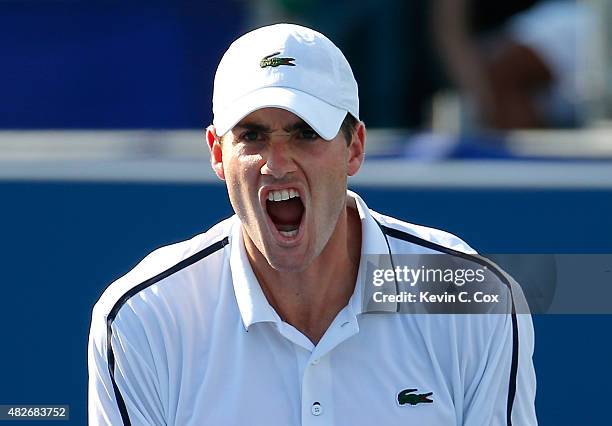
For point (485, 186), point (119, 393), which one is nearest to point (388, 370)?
point (119, 393)

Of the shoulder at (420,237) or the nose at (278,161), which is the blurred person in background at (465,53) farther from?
the nose at (278,161)

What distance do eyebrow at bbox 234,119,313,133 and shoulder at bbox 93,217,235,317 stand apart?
352 mm

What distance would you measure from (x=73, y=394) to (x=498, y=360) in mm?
1516

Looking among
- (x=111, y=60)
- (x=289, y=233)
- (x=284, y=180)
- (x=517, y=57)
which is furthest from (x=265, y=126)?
(x=111, y=60)

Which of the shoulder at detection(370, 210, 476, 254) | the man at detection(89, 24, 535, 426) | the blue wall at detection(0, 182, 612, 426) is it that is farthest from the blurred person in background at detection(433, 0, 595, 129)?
the man at detection(89, 24, 535, 426)

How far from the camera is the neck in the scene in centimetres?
311

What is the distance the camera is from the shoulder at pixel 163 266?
120 inches

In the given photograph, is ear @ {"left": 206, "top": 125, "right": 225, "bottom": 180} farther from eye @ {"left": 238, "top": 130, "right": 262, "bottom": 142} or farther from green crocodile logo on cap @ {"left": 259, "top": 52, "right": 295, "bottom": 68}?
green crocodile logo on cap @ {"left": 259, "top": 52, "right": 295, "bottom": 68}

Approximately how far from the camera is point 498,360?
3070 mm

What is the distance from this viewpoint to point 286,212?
9.95 ft

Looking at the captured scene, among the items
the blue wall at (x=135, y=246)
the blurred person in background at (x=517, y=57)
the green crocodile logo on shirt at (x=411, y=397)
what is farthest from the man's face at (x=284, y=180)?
the blurred person in background at (x=517, y=57)

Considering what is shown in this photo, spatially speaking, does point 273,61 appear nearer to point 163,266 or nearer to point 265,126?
point 265,126

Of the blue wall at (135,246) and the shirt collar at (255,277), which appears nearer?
the shirt collar at (255,277)

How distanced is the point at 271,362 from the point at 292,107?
0.58 meters
